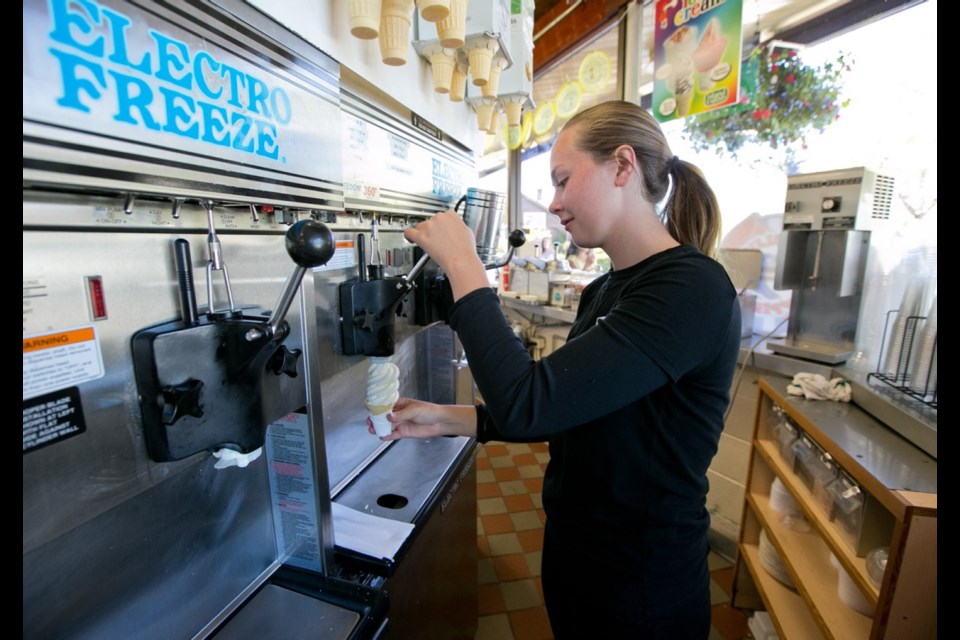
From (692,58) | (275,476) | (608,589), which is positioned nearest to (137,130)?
(275,476)

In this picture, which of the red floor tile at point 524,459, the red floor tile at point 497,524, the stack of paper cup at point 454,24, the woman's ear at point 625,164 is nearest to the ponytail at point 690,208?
the woman's ear at point 625,164

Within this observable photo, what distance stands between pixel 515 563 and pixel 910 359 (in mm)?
1574

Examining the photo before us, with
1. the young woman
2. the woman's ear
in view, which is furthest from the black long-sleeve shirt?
the woman's ear

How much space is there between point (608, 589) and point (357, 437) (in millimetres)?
684

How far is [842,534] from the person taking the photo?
47.5 inches

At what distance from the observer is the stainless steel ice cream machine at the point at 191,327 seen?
456mm

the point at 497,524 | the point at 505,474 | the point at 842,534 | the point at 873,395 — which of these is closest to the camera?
the point at 842,534

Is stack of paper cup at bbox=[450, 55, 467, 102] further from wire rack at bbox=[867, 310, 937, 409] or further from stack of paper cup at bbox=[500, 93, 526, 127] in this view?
wire rack at bbox=[867, 310, 937, 409]

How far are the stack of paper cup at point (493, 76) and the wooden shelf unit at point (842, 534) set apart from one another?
50.5 inches

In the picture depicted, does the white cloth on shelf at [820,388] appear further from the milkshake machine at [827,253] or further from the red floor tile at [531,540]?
the red floor tile at [531,540]

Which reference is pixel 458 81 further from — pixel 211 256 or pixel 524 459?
pixel 524 459

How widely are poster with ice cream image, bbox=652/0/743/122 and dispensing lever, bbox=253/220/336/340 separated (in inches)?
79.0

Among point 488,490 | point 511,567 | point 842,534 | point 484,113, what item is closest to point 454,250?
point 484,113

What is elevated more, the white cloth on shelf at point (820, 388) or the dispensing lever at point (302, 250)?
the dispensing lever at point (302, 250)
